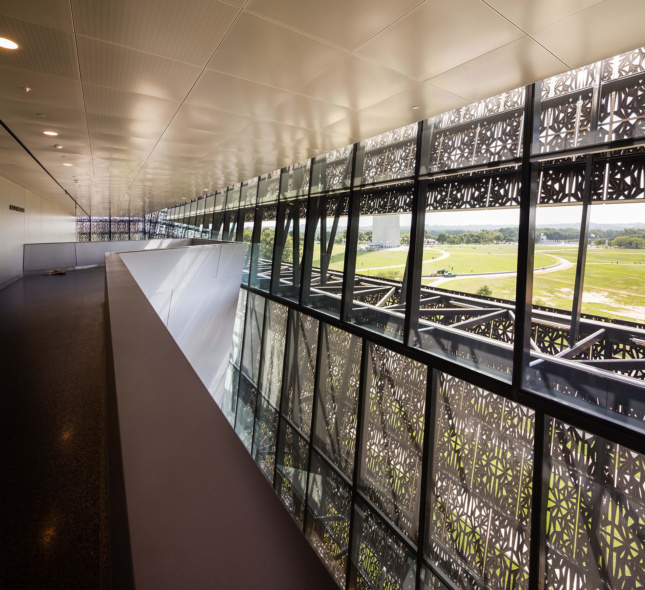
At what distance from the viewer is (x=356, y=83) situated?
3773 millimetres

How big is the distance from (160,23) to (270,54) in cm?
89

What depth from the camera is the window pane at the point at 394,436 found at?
5270 millimetres

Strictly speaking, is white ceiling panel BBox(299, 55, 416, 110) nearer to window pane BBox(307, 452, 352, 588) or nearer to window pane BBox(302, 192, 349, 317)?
window pane BBox(302, 192, 349, 317)

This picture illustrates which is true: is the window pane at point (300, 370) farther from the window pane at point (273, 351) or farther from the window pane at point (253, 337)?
the window pane at point (253, 337)

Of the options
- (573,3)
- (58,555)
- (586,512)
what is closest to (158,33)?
(573,3)

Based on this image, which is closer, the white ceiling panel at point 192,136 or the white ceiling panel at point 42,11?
the white ceiling panel at point 42,11

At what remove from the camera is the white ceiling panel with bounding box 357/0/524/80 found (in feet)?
8.36

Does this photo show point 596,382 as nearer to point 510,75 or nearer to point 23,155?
point 510,75

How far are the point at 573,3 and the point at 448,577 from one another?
19.0 feet

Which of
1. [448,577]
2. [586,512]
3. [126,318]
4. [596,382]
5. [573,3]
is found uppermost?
[573,3]

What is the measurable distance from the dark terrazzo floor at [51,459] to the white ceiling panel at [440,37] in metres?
3.41

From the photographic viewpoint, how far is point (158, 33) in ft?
9.94

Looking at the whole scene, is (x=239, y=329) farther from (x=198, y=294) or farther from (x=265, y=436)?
(x=198, y=294)

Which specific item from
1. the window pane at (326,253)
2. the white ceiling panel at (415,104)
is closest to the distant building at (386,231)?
the window pane at (326,253)
